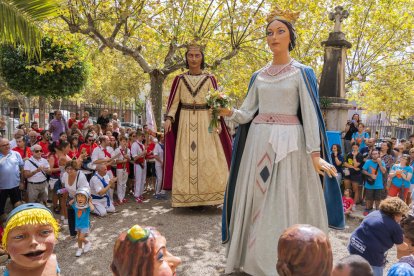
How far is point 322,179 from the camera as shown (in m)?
3.59

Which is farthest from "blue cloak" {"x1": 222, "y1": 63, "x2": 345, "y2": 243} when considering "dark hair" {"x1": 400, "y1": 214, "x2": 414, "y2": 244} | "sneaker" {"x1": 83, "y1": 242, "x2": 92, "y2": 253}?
"sneaker" {"x1": 83, "y1": 242, "x2": 92, "y2": 253}

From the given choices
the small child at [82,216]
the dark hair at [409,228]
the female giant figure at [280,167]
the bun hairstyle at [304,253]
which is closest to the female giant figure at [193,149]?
the small child at [82,216]

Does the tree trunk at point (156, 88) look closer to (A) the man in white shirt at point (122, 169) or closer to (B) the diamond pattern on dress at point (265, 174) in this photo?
(A) the man in white shirt at point (122, 169)

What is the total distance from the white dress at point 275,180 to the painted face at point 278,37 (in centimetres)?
21

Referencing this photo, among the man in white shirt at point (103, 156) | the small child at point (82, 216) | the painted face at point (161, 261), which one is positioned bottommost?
the small child at point (82, 216)

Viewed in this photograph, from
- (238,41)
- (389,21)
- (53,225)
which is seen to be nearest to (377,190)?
(238,41)

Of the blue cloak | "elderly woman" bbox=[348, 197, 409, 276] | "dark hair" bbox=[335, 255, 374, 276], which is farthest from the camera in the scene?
the blue cloak

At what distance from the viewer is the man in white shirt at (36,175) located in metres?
5.67

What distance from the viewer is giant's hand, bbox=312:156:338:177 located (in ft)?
10.3

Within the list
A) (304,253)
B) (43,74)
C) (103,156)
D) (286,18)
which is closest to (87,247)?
(103,156)

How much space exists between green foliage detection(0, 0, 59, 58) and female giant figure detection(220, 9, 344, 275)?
7.64ft

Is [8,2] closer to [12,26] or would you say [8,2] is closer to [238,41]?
[12,26]

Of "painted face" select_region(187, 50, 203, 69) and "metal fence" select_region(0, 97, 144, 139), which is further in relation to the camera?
"metal fence" select_region(0, 97, 144, 139)

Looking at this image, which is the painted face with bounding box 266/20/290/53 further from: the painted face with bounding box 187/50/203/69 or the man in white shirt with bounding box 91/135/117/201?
the man in white shirt with bounding box 91/135/117/201
